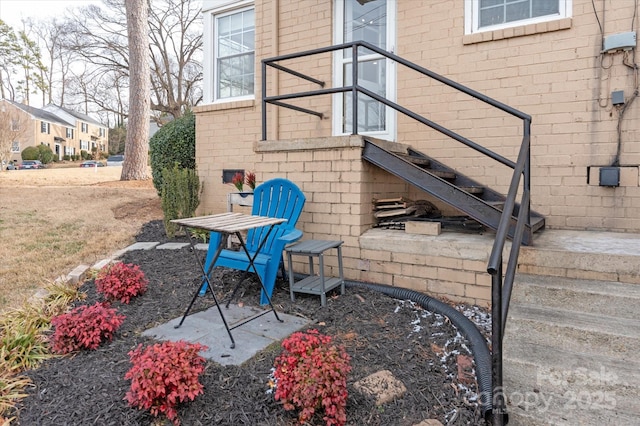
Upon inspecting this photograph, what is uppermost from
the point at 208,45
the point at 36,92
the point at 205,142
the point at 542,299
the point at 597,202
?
the point at 36,92

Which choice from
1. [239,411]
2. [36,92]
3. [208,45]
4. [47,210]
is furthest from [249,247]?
[36,92]

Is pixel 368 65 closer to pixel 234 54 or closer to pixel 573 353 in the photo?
pixel 234 54

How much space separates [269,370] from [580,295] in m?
2.02

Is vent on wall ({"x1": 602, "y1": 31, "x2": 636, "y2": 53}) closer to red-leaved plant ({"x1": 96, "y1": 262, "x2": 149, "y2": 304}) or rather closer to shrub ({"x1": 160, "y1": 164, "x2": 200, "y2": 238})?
red-leaved plant ({"x1": 96, "y1": 262, "x2": 149, "y2": 304})

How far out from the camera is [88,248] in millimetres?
5742

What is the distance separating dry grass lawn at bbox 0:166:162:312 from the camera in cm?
480

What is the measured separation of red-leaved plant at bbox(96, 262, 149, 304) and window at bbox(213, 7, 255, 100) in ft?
12.3

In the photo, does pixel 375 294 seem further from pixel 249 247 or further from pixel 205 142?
pixel 205 142

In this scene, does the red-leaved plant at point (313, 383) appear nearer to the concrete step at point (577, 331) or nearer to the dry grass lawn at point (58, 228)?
the concrete step at point (577, 331)

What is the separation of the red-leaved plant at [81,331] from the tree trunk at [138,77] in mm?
10074

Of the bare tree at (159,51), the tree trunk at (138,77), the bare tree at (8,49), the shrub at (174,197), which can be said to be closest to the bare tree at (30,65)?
the bare tree at (8,49)

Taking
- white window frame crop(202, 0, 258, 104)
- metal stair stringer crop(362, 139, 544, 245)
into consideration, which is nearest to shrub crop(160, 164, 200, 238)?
white window frame crop(202, 0, 258, 104)

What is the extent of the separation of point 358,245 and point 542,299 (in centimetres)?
163

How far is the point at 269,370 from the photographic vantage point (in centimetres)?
238
